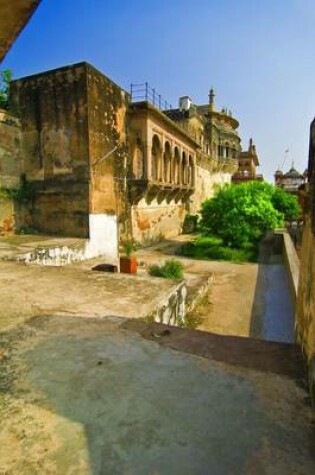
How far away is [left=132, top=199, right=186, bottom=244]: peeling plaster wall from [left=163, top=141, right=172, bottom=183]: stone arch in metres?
1.45

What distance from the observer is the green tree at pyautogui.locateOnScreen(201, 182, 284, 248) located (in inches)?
610

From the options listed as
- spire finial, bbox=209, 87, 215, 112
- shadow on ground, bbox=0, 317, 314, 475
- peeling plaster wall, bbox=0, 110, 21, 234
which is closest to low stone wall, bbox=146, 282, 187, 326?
shadow on ground, bbox=0, 317, 314, 475

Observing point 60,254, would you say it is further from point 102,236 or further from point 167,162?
point 167,162

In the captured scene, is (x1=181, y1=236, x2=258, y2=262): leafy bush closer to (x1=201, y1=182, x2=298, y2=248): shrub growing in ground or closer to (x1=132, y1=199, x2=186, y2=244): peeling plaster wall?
(x1=201, y1=182, x2=298, y2=248): shrub growing in ground

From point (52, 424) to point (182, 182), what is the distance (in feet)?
63.8

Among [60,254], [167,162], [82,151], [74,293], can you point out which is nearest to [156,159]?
[167,162]

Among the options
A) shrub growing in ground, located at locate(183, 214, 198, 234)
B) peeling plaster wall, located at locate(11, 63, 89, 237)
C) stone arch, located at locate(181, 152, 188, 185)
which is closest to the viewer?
peeling plaster wall, located at locate(11, 63, 89, 237)

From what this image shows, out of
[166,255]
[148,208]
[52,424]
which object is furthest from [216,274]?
[52,424]

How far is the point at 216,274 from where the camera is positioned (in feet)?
38.3

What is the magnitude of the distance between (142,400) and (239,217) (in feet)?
47.9

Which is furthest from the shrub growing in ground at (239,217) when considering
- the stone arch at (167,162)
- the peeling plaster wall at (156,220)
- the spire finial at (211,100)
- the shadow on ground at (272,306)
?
the spire finial at (211,100)

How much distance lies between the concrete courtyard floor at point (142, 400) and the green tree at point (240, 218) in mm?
12847

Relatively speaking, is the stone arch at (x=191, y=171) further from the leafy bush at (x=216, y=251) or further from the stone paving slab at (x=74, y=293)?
the stone paving slab at (x=74, y=293)

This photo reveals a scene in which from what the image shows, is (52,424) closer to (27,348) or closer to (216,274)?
(27,348)
